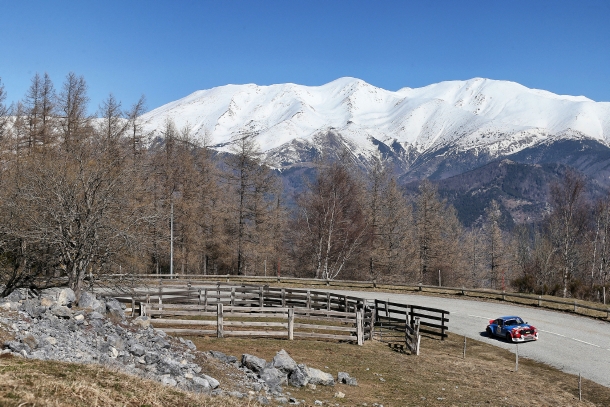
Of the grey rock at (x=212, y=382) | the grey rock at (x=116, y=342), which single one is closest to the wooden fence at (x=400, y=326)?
the grey rock at (x=212, y=382)

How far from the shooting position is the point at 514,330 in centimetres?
2436

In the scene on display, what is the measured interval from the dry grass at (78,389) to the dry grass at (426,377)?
3919mm

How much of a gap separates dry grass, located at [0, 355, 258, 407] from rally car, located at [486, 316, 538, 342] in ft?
60.1

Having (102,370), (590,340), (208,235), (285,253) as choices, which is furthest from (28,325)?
(285,253)

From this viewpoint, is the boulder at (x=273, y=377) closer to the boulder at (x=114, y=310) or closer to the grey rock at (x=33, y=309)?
the boulder at (x=114, y=310)

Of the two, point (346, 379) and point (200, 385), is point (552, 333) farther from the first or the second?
point (200, 385)

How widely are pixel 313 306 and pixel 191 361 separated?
16.8 meters

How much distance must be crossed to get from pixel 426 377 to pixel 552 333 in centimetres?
1293

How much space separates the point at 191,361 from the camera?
43.6ft

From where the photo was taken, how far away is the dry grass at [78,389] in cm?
755

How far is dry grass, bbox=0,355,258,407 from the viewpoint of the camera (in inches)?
297

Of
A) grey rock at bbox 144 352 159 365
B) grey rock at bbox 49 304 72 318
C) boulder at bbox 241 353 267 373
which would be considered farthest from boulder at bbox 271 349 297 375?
grey rock at bbox 49 304 72 318

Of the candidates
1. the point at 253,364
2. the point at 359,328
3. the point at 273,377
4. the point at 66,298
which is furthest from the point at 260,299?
the point at 273,377

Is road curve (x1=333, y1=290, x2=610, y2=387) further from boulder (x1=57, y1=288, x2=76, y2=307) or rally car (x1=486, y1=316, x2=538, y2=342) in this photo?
boulder (x1=57, y1=288, x2=76, y2=307)
